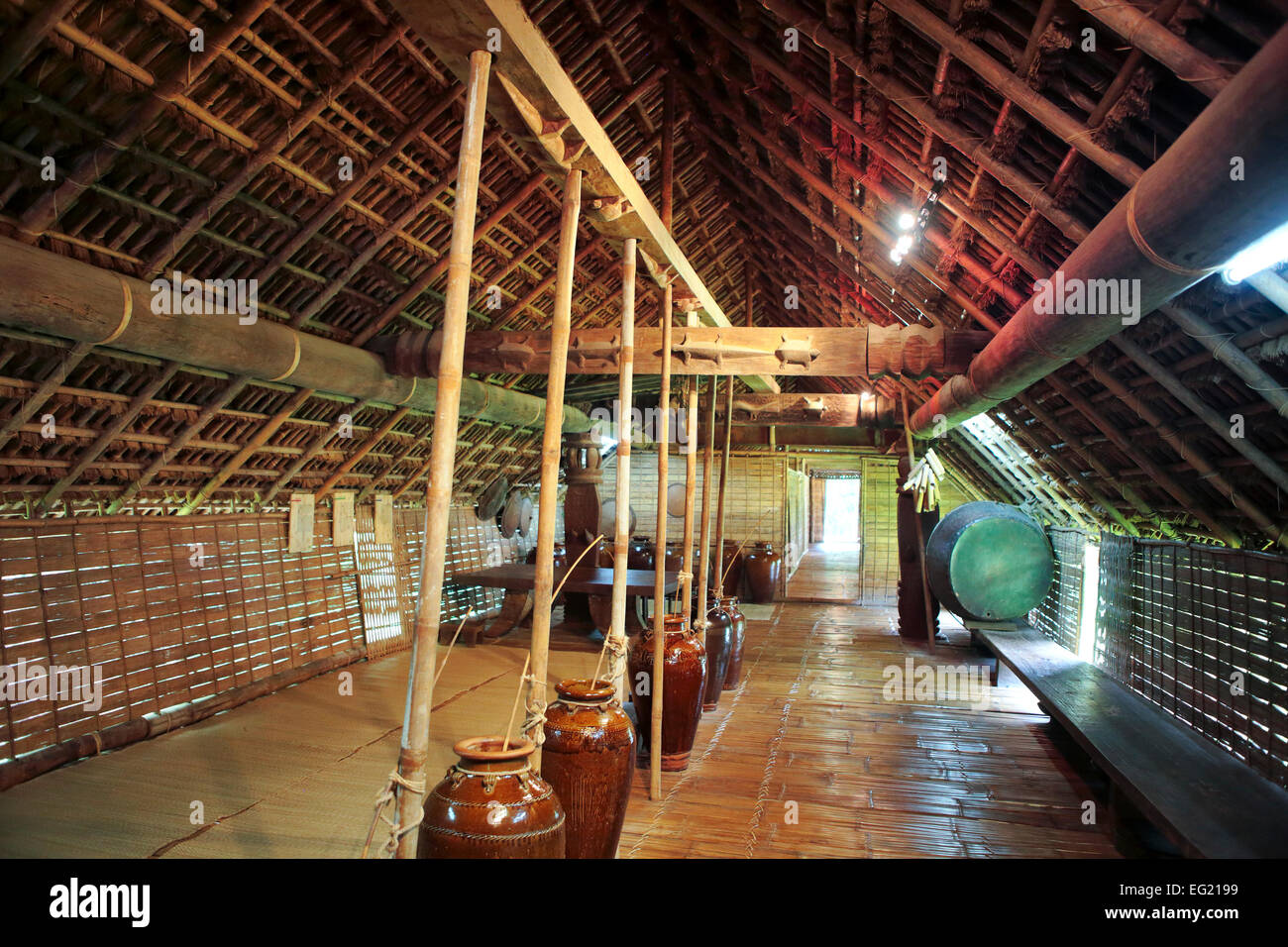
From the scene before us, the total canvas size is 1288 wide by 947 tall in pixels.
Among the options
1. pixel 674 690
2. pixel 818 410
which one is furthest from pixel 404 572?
pixel 818 410

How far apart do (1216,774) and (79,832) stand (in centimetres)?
541

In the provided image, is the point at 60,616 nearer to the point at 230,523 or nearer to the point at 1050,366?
the point at 230,523

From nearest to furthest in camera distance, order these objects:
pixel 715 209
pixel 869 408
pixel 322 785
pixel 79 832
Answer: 1. pixel 79 832
2. pixel 322 785
3. pixel 715 209
4. pixel 869 408

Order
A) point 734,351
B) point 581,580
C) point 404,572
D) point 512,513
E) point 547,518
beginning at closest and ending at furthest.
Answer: point 547,518
point 734,351
point 581,580
point 404,572
point 512,513

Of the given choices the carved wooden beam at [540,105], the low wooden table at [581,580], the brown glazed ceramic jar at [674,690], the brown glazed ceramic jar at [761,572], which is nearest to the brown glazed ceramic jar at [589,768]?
the brown glazed ceramic jar at [674,690]

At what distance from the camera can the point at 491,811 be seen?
2285mm

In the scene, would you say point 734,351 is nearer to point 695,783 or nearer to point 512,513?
point 695,783

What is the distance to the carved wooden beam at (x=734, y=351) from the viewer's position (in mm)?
5625

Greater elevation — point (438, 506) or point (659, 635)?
point (438, 506)

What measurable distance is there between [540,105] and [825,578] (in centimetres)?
1324

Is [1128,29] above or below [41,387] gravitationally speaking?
above

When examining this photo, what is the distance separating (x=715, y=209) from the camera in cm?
814

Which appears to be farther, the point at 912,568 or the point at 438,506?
the point at 912,568
